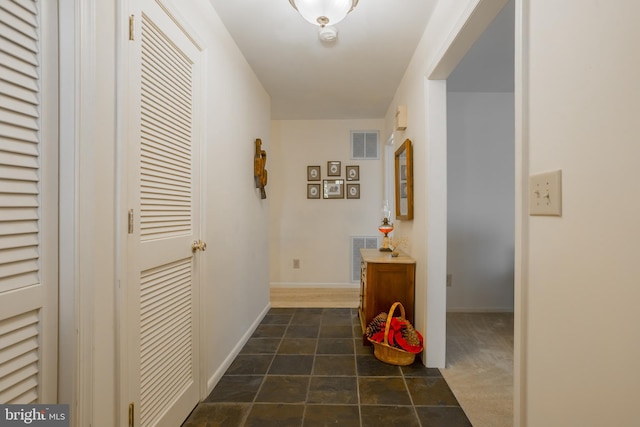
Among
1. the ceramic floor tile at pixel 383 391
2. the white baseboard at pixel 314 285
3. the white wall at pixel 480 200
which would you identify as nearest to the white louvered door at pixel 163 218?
the ceramic floor tile at pixel 383 391

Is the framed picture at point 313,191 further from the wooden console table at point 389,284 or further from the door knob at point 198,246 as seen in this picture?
the door knob at point 198,246

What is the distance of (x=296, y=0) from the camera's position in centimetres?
165

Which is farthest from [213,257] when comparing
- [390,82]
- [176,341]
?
[390,82]

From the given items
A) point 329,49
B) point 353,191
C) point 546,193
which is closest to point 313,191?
point 353,191

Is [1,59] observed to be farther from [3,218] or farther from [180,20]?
[180,20]

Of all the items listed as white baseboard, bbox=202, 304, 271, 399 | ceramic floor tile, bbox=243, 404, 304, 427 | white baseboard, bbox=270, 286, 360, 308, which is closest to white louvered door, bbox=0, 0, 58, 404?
ceramic floor tile, bbox=243, 404, 304, 427

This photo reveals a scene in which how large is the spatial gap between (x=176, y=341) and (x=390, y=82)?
2.96 meters

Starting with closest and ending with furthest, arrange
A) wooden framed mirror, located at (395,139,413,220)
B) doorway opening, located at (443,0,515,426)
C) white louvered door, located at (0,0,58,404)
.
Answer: white louvered door, located at (0,0,58,404) → wooden framed mirror, located at (395,139,413,220) → doorway opening, located at (443,0,515,426)

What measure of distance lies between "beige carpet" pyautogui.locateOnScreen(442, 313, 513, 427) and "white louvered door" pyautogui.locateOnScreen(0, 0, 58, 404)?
6.15 ft

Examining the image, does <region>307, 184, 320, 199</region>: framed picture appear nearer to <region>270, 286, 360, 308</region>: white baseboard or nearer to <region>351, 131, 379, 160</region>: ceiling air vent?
<region>351, 131, 379, 160</region>: ceiling air vent

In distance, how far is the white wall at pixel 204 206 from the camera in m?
0.97

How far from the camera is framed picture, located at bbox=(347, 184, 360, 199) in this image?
462cm

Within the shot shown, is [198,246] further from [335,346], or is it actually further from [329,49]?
[329,49]

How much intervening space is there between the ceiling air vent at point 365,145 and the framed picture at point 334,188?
1.43ft
